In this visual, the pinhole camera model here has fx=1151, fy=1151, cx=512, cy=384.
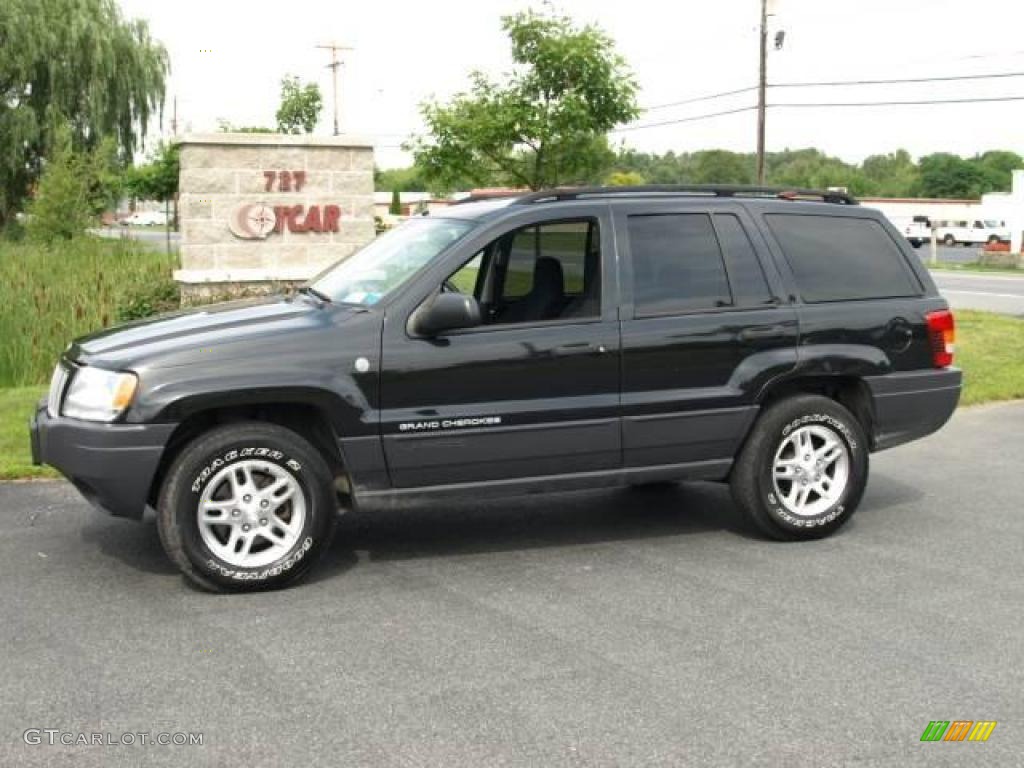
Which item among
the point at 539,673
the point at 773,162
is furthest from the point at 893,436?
the point at 773,162

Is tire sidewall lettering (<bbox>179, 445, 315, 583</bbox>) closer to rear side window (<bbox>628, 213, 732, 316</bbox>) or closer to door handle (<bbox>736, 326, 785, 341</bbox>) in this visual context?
rear side window (<bbox>628, 213, 732, 316</bbox>)

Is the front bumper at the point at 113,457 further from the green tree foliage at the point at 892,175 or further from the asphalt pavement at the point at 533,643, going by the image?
the green tree foliage at the point at 892,175

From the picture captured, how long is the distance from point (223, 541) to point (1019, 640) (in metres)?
3.44

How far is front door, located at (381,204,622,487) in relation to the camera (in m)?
5.41

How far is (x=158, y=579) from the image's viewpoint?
17.8 ft

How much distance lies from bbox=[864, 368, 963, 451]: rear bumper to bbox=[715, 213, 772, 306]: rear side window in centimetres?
81

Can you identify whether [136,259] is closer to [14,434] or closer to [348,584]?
[14,434]

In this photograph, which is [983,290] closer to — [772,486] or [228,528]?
[772,486]

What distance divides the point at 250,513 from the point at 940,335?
3.93 meters

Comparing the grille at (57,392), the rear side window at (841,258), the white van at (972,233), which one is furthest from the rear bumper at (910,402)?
the white van at (972,233)

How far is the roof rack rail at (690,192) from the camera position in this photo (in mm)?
5981

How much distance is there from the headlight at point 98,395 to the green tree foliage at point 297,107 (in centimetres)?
4446

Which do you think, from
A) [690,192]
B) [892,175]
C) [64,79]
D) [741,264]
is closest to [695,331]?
[741,264]

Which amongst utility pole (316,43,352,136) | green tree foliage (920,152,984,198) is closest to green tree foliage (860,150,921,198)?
green tree foliage (920,152,984,198)
